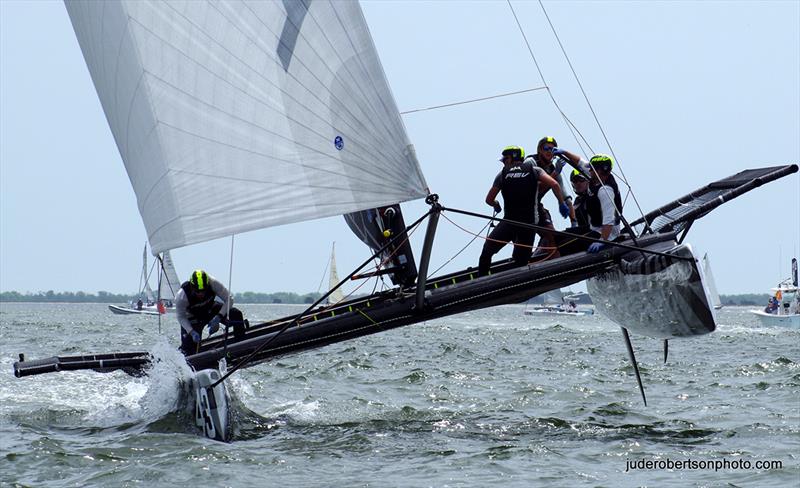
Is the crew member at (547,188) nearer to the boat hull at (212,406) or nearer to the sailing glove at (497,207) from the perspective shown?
the sailing glove at (497,207)

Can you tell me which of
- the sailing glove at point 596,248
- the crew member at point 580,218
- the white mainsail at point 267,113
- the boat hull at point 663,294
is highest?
the white mainsail at point 267,113

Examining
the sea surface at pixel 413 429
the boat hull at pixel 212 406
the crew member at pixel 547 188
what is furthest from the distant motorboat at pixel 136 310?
the boat hull at pixel 212 406

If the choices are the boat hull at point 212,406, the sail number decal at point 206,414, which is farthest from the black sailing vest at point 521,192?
the sail number decal at point 206,414

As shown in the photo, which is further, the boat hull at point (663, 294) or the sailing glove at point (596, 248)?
the sailing glove at point (596, 248)

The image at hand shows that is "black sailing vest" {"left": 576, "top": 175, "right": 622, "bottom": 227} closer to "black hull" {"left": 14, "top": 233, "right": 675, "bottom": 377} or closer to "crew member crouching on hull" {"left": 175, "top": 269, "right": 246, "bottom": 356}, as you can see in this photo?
"black hull" {"left": 14, "top": 233, "right": 675, "bottom": 377}

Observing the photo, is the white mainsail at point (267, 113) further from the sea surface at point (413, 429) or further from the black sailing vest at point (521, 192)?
the sea surface at point (413, 429)

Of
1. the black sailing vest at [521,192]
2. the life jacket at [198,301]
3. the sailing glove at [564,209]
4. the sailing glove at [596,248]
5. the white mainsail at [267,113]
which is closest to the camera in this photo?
the white mainsail at [267,113]

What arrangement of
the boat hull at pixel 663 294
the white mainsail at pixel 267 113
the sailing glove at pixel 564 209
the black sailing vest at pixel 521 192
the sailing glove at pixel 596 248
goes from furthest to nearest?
1. the sailing glove at pixel 564 209
2. the black sailing vest at pixel 521 192
3. the sailing glove at pixel 596 248
4. the boat hull at pixel 663 294
5. the white mainsail at pixel 267 113

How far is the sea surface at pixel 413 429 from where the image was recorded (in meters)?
7.89

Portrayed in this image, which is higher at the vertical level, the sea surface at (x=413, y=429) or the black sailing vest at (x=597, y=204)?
the black sailing vest at (x=597, y=204)

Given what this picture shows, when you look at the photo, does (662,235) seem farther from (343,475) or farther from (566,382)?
(566,382)

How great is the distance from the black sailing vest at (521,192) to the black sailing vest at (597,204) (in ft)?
2.23

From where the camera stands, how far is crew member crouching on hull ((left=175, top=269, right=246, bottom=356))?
34.8 feet

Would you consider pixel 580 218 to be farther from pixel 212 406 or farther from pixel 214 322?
pixel 212 406
